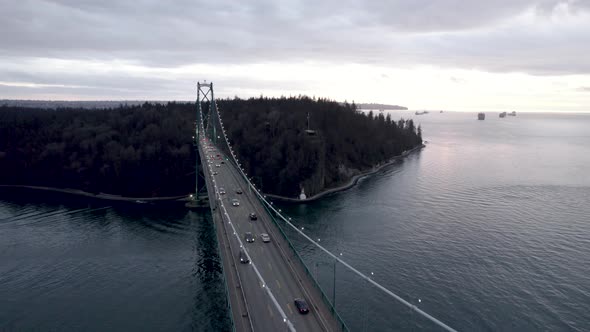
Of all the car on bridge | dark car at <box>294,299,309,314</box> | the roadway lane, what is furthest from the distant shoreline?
dark car at <box>294,299,309,314</box>

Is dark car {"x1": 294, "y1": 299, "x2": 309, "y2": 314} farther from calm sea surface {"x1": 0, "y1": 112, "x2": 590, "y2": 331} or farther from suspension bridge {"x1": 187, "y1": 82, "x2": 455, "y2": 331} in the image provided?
calm sea surface {"x1": 0, "y1": 112, "x2": 590, "y2": 331}

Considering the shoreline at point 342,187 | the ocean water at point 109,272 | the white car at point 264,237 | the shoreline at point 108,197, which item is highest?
the white car at point 264,237

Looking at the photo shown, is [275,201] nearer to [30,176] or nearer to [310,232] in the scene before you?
[310,232]

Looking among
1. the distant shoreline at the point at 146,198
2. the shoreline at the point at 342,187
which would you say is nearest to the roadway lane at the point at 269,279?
the shoreline at the point at 342,187

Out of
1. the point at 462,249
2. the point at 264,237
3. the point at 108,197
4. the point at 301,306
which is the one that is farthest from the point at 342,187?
the point at 301,306

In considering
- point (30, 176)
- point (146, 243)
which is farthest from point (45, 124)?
point (146, 243)

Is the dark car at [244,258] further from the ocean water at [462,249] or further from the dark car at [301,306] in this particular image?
the ocean water at [462,249]

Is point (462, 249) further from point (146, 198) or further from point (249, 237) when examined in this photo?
point (146, 198)
